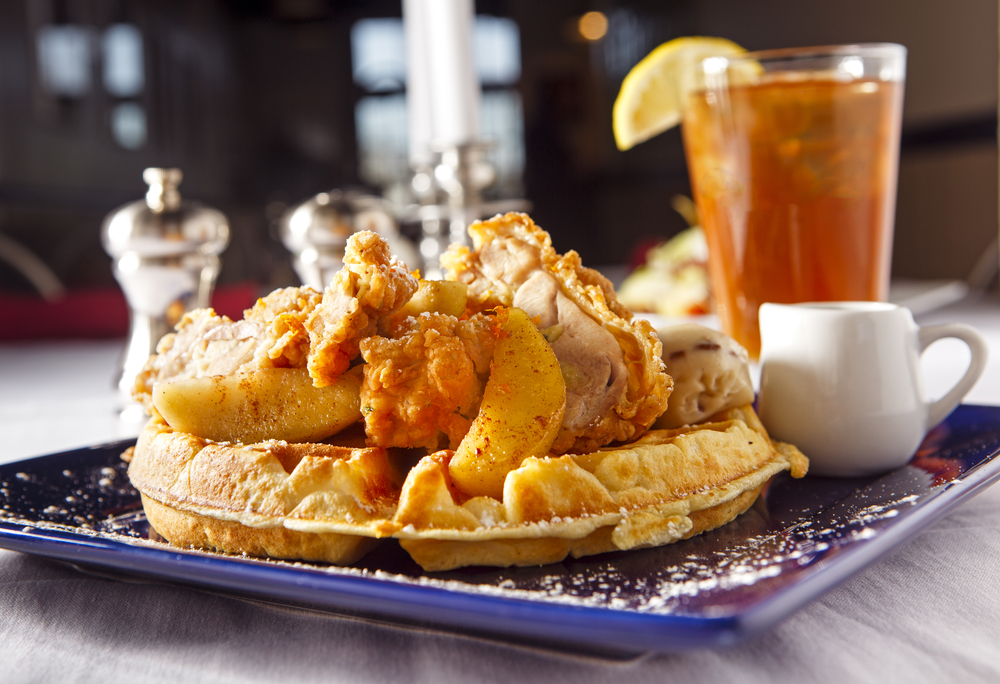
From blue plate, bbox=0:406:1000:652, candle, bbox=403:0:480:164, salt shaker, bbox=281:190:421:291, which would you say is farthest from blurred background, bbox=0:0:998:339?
blue plate, bbox=0:406:1000:652

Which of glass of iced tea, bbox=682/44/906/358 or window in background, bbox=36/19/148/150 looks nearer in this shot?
glass of iced tea, bbox=682/44/906/358

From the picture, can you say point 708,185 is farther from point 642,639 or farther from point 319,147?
point 319,147

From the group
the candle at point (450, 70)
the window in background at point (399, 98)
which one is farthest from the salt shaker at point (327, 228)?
the window in background at point (399, 98)

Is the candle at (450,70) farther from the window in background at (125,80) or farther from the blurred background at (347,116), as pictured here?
the window in background at (125,80)

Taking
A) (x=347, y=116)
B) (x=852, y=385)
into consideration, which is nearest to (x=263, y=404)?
(x=852, y=385)

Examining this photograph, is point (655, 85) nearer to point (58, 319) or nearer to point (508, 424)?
point (508, 424)

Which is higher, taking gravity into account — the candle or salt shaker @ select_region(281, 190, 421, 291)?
the candle

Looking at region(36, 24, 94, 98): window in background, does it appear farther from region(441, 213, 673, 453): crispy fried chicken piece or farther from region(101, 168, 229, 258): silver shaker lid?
region(441, 213, 673, 453): crispy fried chicken piece
